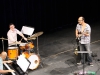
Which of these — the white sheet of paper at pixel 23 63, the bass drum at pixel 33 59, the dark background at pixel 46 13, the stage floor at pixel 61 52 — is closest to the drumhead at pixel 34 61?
the bass drum at pixel 33 59

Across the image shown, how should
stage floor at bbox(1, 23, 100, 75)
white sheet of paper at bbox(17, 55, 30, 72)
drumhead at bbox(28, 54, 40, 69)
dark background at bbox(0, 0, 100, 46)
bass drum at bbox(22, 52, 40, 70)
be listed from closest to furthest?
1. white sheet of paper at bbox(17, 55, 30, 72)
2. bass drum at bbox(22, 52, 40, 70)
3. drumhead at bbox(28, 54, 40, 69)
4. stage floor at bbox(1, 23, 100, 75)
5. dark background at bbox(0, 0, 100, 46)

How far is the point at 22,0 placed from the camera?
37.0ft

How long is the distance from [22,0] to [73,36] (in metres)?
2.73

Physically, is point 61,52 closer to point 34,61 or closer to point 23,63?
point 34,61

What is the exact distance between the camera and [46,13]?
12.5 meters

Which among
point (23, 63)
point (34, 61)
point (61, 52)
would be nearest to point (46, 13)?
point (61, 52)

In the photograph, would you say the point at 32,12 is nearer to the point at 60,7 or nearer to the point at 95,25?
the point at 60,7

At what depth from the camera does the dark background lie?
10.9 m

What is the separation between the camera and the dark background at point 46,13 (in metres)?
10.9

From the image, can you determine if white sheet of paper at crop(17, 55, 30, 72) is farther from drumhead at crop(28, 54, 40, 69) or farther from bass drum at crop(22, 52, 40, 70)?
drumhead at crop(28, 54, 40, 69)

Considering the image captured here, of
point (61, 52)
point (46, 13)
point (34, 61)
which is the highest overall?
point (46, 13)

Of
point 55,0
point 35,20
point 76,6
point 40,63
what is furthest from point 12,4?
point 76,6

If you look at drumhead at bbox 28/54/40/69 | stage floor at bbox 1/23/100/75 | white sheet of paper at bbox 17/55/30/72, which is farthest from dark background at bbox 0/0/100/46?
white sheet of paper at bbox 17/55/30/72

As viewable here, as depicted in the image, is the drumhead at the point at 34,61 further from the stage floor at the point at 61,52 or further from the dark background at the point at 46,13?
the dark background at the point at 46,13
